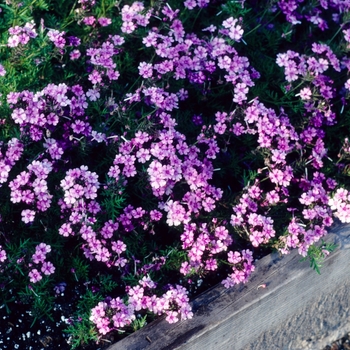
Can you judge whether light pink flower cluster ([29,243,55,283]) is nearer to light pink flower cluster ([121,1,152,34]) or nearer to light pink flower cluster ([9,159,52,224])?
light pink flower cluster ([9,159,52,224])

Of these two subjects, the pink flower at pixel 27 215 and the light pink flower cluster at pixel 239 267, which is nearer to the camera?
the pink flower at pixel 27 215

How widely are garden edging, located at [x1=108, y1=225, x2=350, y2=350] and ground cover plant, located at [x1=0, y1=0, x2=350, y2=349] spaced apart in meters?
0.08

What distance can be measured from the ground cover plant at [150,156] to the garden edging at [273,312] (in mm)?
78

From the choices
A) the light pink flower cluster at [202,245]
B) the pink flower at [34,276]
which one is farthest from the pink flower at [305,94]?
the pink flower at [34,276]

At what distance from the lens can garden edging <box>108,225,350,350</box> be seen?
8.84ft

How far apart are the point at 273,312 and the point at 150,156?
1.01 meters

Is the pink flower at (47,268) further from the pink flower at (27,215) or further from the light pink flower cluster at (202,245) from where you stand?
the light pink flower cluster at (202,245)

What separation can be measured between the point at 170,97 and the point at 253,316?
3.87ft

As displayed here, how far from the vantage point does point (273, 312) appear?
3025 millimetres

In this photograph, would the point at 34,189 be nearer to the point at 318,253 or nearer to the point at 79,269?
the point at 79,269

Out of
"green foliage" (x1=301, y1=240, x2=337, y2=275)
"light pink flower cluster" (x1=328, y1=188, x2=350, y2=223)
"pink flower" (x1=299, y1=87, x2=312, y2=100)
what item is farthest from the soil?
"pink flower" (x1=299, y1=87, x2=312, y2=100)

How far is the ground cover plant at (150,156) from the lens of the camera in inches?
108

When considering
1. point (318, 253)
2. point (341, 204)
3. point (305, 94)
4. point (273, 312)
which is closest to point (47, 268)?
point (273, 312)

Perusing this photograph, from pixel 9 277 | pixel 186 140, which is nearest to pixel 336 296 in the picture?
pixel 186 140
